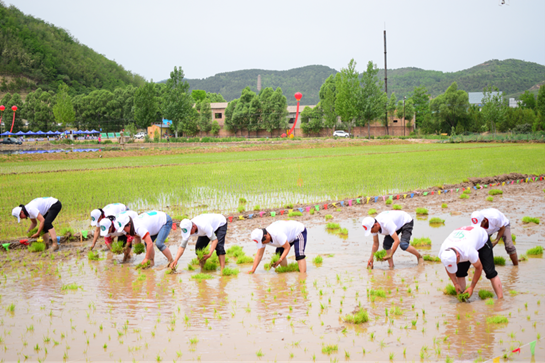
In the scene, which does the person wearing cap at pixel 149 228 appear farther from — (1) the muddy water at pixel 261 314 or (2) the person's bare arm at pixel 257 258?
(2) the person's bare arm at pixel 257 258

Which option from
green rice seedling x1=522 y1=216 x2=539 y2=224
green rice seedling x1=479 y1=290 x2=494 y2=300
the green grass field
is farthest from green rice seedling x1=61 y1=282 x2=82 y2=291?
green rice seedling x1=522 y1=216 x2=539 y2=224

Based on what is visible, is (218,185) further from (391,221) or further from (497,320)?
(497,320)

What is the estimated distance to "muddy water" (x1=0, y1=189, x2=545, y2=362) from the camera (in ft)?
16.4

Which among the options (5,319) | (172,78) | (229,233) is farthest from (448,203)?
(172,78)

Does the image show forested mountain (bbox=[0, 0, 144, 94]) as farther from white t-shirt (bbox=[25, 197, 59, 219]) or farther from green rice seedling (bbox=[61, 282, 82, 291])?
green rice seedling (bbox=[61, 282, 82, 291])

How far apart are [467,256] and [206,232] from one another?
4.76 m

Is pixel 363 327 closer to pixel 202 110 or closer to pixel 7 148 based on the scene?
pixel 7 148

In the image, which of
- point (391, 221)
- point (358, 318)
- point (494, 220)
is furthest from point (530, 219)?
point (358, 318)

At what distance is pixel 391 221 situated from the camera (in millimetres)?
7809

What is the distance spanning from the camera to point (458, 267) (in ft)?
20.3

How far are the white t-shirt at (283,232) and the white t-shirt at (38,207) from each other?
20.9 feet

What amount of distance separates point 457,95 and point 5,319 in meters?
78.5

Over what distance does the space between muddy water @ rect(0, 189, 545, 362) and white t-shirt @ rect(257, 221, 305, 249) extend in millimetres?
733

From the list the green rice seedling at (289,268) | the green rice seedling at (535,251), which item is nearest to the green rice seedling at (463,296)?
the green rice seedling at (289,268)
